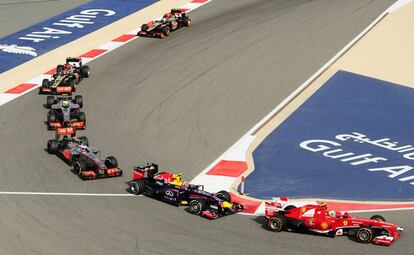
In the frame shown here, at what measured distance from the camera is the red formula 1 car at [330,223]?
2392cm

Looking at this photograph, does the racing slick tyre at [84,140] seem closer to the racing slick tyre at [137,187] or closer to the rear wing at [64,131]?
the rear wing at [64,131]

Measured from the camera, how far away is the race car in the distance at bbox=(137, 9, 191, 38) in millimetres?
44344

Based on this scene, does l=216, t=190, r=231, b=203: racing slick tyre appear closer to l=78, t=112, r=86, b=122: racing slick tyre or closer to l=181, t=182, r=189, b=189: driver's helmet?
l=181, t=182, r=189, b=189: driver's helmet

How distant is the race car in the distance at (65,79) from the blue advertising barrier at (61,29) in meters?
4.13

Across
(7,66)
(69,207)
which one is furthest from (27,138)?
(7,66)

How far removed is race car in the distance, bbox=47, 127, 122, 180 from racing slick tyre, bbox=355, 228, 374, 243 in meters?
8.88

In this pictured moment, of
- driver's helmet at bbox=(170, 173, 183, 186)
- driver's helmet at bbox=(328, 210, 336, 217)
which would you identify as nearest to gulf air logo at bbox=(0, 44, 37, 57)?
driver's helmet at bbox=(170, 173, 183, 186)

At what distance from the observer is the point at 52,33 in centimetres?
4584

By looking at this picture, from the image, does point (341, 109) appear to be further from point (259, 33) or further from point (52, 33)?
point (52, 33)

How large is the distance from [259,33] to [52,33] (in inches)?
434

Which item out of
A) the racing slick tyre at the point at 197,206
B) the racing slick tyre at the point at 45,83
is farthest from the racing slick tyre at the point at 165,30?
the racing slick tyre at the point at 197,206

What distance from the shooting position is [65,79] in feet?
123

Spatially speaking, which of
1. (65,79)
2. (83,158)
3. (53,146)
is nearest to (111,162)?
(83,158)

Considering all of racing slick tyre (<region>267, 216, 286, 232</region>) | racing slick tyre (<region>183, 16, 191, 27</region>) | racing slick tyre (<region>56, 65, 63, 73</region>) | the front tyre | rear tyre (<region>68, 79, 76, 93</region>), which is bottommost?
racing slick tyre (<region>267, 216, 286, 232</region>)
